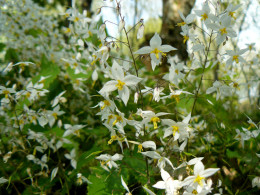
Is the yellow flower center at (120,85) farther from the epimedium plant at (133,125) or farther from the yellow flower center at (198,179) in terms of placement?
the yellow flower center at (198,179)

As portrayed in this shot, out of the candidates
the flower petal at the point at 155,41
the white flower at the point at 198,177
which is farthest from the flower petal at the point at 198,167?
the flower petal at the point at 155,41

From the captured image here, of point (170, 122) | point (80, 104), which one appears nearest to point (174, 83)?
point (170, 122)

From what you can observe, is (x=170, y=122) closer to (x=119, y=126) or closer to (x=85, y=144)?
(x=119, y=126)

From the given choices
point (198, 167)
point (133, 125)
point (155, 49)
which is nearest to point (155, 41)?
point (155, 49)

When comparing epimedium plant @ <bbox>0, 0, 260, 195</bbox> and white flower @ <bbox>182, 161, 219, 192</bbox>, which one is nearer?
white flower @ <bbox>182, 161, 219, 192</bbox>

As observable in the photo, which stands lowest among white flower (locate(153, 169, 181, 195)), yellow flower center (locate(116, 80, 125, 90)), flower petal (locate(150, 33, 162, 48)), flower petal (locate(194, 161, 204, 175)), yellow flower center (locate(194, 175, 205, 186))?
white flower (locate(153, 169, 181, 195))

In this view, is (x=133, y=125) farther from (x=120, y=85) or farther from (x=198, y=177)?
(x=198, y=177)

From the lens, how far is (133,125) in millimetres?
1229

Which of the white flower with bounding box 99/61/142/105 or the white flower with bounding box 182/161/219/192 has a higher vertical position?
the white flower with bounding box 99/61/142/105

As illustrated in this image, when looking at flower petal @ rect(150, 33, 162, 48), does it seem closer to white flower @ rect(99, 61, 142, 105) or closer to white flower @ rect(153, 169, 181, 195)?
white flower @ rect(99, 61, 142, 105)

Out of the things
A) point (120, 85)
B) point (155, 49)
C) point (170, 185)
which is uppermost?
point (155, 49)

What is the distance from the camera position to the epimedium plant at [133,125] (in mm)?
1164

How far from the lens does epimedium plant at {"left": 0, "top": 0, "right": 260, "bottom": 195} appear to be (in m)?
1.16

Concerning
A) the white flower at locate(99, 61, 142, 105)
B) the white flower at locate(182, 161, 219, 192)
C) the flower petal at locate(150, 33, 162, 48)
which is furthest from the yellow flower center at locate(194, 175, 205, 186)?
the flower petal at locate(150, 33, 162, 48)
